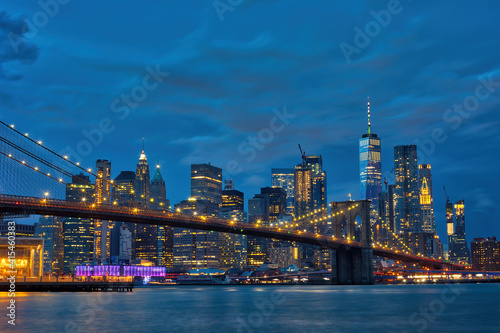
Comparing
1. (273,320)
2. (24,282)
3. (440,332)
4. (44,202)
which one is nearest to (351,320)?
(273,320)

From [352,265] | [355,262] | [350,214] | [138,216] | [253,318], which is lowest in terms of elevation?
[253,318]

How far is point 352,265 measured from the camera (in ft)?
381

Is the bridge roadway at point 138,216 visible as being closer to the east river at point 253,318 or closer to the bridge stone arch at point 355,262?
the bridge stone arch at point 355,262

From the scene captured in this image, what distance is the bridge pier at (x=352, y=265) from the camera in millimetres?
113438

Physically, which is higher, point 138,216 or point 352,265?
point 138,216

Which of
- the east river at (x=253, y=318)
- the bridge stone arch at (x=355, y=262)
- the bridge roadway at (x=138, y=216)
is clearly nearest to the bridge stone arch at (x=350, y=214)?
the bridge stone arch at (x=355, y=262)

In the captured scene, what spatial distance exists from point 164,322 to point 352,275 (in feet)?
248

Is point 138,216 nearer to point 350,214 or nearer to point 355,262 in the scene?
point 355,262

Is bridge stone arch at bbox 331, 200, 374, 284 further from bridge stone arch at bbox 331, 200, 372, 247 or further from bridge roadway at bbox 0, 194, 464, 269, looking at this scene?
bridge stone arch at bbox 331, 200, 372, 247

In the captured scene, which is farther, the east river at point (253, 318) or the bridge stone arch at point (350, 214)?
the bridge stone arch at point (350, 214)

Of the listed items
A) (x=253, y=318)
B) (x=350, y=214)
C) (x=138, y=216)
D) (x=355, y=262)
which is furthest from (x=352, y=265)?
(x=253, y=318)

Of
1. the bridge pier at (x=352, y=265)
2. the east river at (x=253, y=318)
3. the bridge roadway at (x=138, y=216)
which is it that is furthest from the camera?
the bridge pier at (x=352, y=265)

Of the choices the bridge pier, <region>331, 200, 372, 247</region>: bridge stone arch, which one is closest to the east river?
the bridge pier

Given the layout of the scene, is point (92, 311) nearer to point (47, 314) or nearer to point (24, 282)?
point (47, 314)
